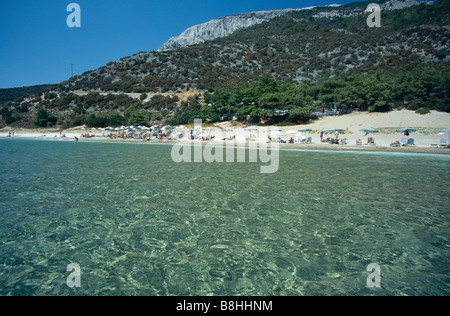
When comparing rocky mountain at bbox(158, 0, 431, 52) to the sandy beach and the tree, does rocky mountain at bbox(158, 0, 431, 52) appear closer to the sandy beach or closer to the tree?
the tree

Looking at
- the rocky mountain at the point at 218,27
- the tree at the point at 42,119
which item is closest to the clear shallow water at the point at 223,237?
the tree at the point at 42,119

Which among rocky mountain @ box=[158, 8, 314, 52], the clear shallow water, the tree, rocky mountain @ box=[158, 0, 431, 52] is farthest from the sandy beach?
rocky mountain @ box=[158, 8, 314, 52]

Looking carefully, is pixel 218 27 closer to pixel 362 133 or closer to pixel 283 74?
pixel 283 74

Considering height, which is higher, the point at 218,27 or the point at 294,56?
the point at 218,27

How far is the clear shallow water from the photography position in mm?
3850

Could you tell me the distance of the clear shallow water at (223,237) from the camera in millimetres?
3850

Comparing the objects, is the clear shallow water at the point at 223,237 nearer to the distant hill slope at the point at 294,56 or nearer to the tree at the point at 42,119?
the tree at the point at 42,119

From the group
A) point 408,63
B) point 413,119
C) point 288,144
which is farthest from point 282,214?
point 408,63

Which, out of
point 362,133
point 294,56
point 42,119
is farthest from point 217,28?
point 362,133

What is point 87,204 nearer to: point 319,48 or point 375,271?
point 375,271

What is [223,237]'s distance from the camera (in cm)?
527
